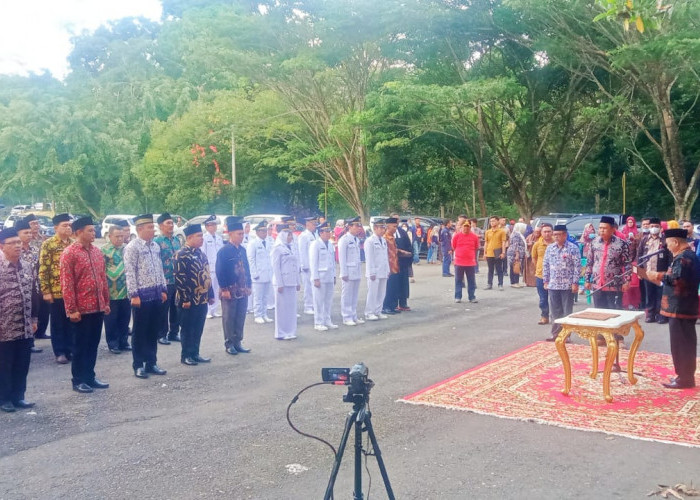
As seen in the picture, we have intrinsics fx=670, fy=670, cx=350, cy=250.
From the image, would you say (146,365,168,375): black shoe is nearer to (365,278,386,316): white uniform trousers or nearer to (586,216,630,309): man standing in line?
(365,278,386,316): white uniform trousers

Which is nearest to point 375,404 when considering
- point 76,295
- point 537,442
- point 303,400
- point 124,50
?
point 303,400

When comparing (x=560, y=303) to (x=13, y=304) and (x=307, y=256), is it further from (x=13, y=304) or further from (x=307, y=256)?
(x=13, y=304)

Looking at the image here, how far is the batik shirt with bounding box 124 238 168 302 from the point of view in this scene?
26.7 feet

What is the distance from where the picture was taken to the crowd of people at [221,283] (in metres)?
7.39

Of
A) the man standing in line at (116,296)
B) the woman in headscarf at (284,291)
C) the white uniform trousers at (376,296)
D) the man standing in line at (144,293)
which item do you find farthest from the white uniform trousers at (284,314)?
the man standing in line at (144,293)

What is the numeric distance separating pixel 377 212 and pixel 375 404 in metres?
24.8

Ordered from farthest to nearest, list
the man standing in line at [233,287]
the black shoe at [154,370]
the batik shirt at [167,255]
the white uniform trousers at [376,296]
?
the white uniform trousers at [376,296], the batik shirt at [167,255], the man standing in line at [233,287], the black shoe at [154,370]

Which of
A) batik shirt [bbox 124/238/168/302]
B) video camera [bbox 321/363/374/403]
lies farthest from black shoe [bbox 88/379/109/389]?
video camera [bbox 321/363/374/403]

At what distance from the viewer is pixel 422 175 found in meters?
29.5

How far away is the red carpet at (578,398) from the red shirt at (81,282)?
363 centimetres

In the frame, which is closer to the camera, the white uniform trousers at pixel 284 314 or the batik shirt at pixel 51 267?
→ the batik shirt at pixel 51 267

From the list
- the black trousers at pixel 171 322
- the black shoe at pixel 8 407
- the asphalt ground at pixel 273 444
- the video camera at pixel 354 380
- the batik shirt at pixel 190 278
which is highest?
the batik shirt at pixel 190 278

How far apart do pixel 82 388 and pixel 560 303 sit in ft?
23.1

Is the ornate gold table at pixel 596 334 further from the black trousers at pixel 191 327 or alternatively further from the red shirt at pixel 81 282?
the red shirt at pixel 81 282
